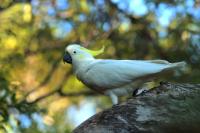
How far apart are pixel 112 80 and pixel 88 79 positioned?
0.12m

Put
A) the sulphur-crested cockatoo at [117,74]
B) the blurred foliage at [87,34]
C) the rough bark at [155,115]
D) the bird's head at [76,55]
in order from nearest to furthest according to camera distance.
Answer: the rough bark at [155,115] → the sulphur-crested cockatoo at [117,74] → the bird's head at [76,55] → the blurred foliage at [87,34]

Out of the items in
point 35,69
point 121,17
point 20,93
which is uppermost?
point 121,17

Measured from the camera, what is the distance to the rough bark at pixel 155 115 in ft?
5.59

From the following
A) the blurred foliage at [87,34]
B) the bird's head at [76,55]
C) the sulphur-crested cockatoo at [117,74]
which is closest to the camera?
the sulphur-crested cockatoo at [117,74]

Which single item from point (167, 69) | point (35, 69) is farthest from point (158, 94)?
point (35, 69)

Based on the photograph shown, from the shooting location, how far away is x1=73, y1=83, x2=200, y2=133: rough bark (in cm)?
170

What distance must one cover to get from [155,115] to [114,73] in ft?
2.09

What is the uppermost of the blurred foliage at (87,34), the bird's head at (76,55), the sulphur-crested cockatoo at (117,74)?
the bird's head at (76,55)

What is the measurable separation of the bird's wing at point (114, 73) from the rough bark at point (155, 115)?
0.40 metres

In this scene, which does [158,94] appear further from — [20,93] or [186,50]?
[186,50]

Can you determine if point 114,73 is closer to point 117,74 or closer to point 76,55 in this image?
point 117,74

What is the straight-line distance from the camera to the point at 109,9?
6504 millimetres

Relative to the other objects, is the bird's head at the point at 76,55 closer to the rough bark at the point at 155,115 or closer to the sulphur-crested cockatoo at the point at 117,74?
the sulphur-crested cockatoo at the point at 117,74

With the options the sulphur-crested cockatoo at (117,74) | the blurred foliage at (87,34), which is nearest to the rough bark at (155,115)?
the sulphur-crested cockatoo at (117,74)
